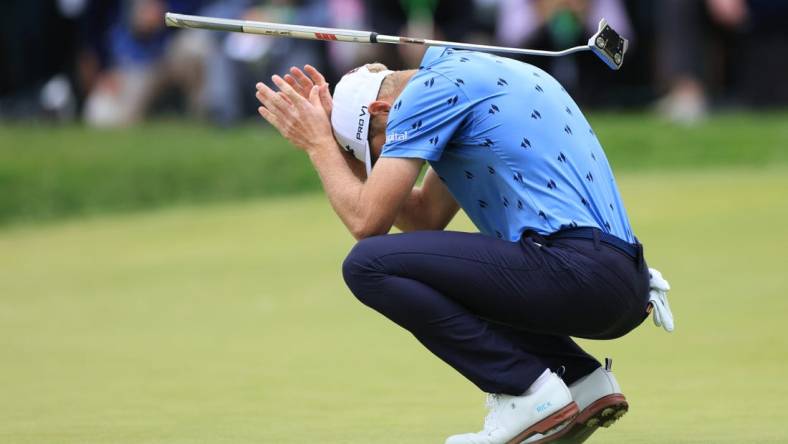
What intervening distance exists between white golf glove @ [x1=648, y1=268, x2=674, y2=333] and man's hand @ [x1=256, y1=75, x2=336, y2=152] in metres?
1.14

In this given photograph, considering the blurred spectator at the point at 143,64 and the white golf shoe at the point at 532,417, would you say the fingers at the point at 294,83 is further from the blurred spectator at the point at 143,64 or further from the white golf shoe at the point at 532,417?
the blurred spectator at the point at 143,64

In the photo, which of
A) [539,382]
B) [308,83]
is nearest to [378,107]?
[308,83]

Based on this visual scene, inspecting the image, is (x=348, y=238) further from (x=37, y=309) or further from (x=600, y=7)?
(x=600, y=7)

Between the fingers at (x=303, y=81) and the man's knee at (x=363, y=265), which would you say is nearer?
the man's knee at (x=363, y=265)

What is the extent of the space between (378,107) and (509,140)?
465mm

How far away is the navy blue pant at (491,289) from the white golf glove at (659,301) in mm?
114

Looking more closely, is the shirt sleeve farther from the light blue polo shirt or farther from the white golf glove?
the white golf glove

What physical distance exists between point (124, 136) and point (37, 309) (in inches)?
239

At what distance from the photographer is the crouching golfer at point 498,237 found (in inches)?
207

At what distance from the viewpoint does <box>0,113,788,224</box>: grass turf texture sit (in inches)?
561

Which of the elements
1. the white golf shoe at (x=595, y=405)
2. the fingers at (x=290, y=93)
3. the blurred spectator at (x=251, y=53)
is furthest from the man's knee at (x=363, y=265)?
the blurred spectator at (x=251, y=53)

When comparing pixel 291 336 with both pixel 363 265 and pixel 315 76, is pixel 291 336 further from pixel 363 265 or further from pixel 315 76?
pixel 363 265

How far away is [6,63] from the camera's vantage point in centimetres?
1898

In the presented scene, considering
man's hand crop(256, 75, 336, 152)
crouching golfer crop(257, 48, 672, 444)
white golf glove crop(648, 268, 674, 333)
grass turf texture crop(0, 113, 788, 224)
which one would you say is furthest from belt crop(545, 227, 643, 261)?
grass turf texture crop(0, 113, 788, 224)
